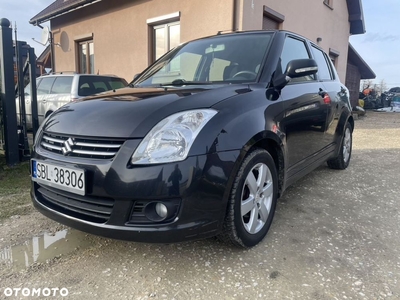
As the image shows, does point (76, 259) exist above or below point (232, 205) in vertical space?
below

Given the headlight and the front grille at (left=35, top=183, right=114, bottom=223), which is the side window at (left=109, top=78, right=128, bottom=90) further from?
the headlight

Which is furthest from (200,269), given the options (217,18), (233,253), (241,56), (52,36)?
(52,36)

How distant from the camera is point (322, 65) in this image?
3.89 m

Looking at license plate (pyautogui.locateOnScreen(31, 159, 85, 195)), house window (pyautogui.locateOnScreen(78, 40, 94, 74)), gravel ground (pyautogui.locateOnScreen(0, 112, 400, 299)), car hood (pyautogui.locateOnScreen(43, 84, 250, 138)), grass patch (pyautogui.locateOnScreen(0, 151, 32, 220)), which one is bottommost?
gravel ground (pyautogui.locateOnScreen(0, 112, 400, 299))

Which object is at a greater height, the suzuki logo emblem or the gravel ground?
the suzuki logo emblem

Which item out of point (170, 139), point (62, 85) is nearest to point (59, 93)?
point (62, 85)

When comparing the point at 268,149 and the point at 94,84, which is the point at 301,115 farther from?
the point at 94,84

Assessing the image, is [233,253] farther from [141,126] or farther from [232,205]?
[141,126]

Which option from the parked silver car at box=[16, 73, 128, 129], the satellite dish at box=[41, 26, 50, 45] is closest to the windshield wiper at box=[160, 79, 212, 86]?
the parked silver car at box=[16, 73, 128, 129]

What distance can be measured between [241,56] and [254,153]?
1.02 m

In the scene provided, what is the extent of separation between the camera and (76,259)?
2.12 meters

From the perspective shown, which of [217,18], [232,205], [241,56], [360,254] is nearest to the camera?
[232,205]

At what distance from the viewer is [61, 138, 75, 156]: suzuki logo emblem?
1.93 meters

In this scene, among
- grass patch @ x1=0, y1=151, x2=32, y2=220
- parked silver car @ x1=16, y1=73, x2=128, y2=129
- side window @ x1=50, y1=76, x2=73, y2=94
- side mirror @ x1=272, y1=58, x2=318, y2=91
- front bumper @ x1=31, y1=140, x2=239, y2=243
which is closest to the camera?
front bumper @ x1=31, y1=140, x2=239, y2=243
